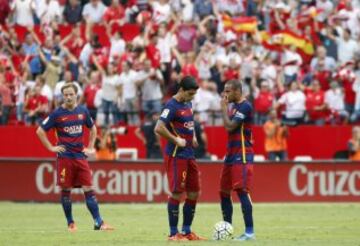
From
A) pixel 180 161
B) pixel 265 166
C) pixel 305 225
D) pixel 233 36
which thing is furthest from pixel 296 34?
pixel 180 161

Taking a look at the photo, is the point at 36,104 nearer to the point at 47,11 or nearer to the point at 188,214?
the point at 47,11

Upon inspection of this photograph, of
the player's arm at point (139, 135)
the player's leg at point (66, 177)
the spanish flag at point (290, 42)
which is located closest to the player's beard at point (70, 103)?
the player's leg at point (66, 177)

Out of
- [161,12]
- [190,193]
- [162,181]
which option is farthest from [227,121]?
[161,12]

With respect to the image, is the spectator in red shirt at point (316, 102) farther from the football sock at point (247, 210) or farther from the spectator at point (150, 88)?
the football sock at point (247, 210)

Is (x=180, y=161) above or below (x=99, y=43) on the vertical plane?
below

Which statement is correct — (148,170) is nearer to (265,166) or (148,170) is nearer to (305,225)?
(265,166)

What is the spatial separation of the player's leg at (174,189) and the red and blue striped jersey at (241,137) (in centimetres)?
75

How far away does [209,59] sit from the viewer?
31.9 metres

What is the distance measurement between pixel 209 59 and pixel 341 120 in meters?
4.05

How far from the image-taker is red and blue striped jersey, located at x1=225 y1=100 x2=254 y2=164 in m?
16.7

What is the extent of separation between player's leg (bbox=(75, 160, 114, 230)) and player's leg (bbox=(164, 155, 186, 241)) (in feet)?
7.88

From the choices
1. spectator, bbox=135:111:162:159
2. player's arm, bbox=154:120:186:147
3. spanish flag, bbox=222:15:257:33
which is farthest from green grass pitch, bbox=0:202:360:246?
spanish flag, bbox=222:15:257:33

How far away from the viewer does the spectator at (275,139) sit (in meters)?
29.8

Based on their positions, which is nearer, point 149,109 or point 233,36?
point 149,109
